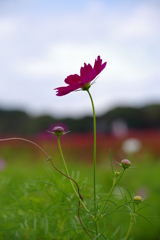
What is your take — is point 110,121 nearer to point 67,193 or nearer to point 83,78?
point 67,193

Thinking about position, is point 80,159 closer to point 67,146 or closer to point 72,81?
point 67,146

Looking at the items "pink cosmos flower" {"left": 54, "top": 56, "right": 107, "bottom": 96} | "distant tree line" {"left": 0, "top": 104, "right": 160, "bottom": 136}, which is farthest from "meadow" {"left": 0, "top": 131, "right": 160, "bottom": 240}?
"distant tree line" {"left": 0, "top": 104, "right": 160, "bottom": 136}

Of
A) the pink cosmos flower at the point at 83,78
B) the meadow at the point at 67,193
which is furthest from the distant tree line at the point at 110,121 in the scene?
the pink cosmos flower at the point at 83,78

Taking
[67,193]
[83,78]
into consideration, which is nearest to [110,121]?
[67,193]

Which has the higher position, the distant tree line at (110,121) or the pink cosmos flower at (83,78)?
the pink cosmos flower at (83,78)

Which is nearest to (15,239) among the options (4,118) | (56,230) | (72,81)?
(56,230)

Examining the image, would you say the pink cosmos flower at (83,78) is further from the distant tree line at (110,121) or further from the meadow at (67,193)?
the distant tree line at (110,121)
